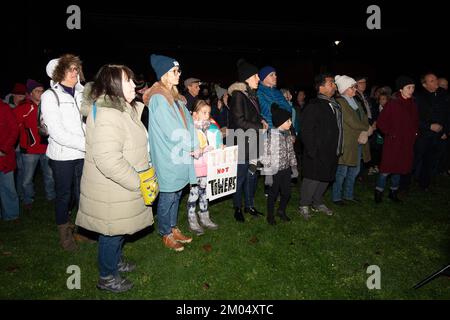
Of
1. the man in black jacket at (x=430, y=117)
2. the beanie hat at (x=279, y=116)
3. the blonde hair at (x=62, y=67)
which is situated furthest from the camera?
the man in black jacket at (x=430, y=117)

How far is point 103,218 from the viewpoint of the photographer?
312cm

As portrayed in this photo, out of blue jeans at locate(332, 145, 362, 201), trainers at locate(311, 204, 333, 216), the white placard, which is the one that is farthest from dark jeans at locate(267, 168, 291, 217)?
blue jeans at locate(332, 145, 362, 201)

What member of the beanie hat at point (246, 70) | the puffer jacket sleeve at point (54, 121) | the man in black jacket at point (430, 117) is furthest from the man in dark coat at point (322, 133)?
the puffer jacket sleeve at point (54, 121)

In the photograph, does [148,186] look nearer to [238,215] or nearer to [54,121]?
[54,121]

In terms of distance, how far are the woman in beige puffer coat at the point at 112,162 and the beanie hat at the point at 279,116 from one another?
7.78 feet

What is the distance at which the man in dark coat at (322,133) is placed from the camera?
531 centimetres

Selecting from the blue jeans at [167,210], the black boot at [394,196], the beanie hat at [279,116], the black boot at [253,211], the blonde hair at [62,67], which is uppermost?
the blonde hair at [62,67]

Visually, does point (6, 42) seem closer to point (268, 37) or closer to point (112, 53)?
point (112, 53)

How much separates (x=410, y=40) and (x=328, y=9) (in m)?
4.30

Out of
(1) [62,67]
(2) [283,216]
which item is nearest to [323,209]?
(2) [283,216]

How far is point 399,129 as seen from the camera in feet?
20.6

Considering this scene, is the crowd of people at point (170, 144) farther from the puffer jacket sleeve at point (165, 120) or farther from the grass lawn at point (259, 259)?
the grass lawn at point (259, 259)

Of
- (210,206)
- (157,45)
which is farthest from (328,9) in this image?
(157,45)

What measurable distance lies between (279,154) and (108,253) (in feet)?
9.26
